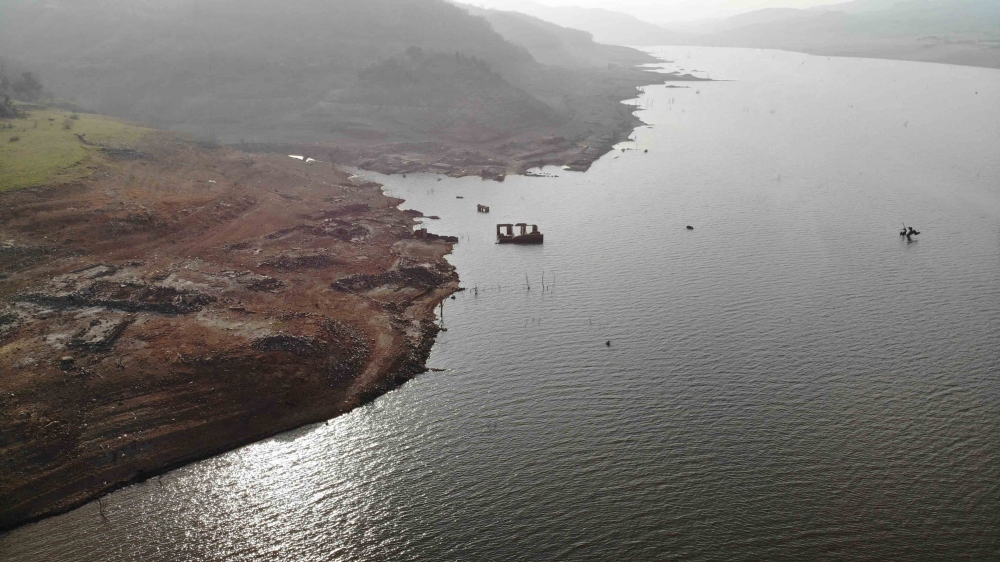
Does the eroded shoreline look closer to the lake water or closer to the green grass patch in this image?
the lake water

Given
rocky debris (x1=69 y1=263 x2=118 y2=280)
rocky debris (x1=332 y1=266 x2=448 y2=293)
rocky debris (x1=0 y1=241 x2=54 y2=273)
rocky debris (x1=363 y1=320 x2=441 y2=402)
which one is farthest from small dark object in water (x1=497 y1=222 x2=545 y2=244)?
rocky debris (x1=0 y1=241 x2=54 y2=273)

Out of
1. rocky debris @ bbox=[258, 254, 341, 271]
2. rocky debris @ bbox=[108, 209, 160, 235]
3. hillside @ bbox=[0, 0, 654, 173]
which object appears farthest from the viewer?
hillside @ bbox=[0, 0, 654, 173]

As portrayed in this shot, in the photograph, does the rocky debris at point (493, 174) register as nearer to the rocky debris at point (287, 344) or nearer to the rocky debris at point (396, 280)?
the rocky debris at point (396, 280)

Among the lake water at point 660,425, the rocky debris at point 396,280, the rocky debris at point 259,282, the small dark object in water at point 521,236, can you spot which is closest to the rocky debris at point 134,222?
the rocky debris at point 259,282

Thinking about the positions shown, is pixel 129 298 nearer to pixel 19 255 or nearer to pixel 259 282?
pixel 259 282

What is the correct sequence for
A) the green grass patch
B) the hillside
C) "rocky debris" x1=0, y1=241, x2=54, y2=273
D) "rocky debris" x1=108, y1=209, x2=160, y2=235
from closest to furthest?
"rocky debris" x1=0, y1=241, x2=54, y2=273 < "rocky debris" x1=108, y1=209, x2=160, y2=235 < the green grass patch < the hillside

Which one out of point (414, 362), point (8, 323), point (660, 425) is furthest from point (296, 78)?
point (660, 425)
